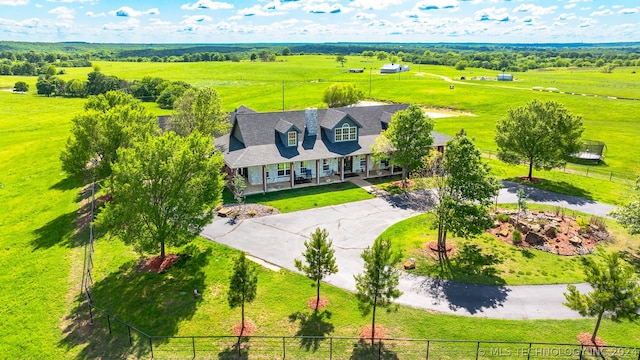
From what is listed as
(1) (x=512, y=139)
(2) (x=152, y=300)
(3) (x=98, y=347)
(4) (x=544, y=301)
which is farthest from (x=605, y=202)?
(3) (x=98, y=347)

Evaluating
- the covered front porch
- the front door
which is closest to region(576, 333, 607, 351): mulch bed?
the covered front porch

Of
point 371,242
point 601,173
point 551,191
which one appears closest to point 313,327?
point 371,242

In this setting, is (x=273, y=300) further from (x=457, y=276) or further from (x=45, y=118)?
(x=45, y=118)

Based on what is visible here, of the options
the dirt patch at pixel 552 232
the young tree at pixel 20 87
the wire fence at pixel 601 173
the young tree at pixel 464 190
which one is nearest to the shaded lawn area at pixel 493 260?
the dirt patch at pixel 552 232

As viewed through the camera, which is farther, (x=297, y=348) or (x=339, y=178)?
(x=339, y=178)

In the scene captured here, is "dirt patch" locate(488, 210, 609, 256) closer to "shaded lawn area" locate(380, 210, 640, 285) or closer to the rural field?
"shaded lawn area" locate(380, 210, 640, 285)

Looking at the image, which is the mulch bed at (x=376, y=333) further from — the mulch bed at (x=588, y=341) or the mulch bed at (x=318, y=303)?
the mulch bed at (x=588, y=341)

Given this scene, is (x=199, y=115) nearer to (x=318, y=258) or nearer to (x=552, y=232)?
(x=318, y=258)
